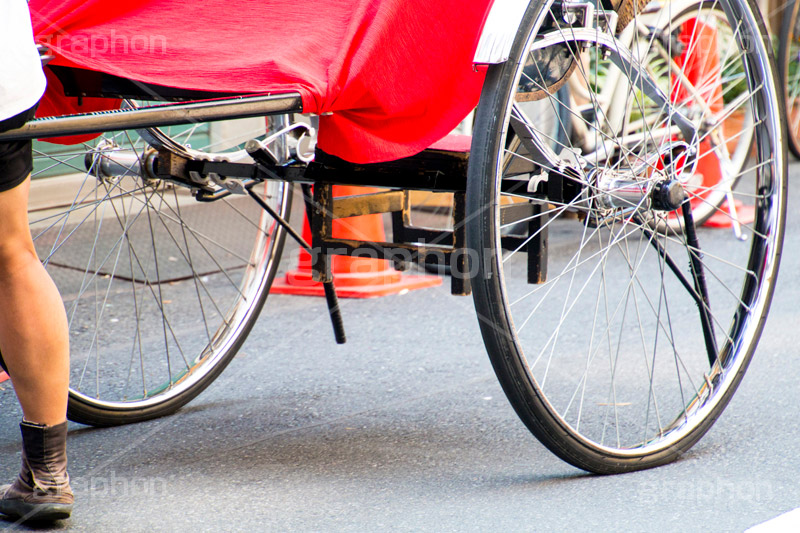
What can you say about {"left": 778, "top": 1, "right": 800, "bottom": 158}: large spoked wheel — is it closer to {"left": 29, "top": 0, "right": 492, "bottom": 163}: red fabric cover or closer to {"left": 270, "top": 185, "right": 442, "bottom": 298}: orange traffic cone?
{"left": 270, "top": 185, "right": 442, "bottom": 298}: orange traffic cone

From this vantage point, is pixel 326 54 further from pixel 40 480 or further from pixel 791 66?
pixel 791 66

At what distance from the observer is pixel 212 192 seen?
96.3 inches

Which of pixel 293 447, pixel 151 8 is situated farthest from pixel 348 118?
pixel 293 447

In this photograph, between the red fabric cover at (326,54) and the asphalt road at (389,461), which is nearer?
the red fabric cover at (326,54)

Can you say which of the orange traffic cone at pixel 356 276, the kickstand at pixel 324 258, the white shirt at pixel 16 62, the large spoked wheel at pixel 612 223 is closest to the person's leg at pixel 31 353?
the white shirt at pixel 16 62

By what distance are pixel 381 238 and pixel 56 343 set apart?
2217 millimetres

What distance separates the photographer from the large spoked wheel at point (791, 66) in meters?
6.37

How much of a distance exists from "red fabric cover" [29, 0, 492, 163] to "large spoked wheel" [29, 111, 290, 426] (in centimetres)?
34

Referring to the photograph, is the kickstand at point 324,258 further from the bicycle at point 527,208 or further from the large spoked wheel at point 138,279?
the large spoked wheel at point 138,279

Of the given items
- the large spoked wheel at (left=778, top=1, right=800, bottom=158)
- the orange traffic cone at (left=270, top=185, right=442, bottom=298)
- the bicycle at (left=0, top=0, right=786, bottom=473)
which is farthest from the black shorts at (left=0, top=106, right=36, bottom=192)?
the large spoked wheel at (left=778, top=1, right=800, bottom=158)

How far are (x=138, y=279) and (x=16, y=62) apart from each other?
248 cm

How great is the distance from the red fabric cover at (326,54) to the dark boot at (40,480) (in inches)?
28.6

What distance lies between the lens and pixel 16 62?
66.9 inches
